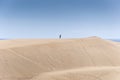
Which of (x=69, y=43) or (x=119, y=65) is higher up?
(x=69, y=43)

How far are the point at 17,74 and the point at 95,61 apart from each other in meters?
6.77

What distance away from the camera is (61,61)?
18.3 metres

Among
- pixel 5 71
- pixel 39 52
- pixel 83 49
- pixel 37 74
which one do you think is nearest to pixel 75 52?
pixel 83 49

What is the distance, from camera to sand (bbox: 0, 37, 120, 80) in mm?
15586

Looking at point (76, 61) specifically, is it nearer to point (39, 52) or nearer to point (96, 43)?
point (39, 52)

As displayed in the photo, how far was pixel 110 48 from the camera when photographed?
74.3 feet

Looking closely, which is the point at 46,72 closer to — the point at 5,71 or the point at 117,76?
the point at 5,71

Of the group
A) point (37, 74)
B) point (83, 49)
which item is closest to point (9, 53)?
point (37, 74)

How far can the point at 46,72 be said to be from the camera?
648 inches

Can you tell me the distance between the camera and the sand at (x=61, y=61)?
15586mm

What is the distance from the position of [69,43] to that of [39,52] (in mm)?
3842

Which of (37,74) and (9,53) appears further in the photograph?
(9,53)

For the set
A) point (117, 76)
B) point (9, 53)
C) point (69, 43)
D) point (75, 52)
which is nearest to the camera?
point (117, 76)

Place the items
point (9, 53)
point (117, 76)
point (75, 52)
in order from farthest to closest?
1. point (75, 52)
2. point (9, 53)
3. point (117, 76)
